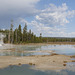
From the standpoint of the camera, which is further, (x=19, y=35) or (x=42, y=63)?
(x=19, y=35)

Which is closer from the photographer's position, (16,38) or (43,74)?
(43,74)

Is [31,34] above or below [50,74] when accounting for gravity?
above

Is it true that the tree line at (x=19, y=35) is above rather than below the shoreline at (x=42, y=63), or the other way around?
above

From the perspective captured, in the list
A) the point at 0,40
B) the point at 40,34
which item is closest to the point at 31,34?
the point at 40,34

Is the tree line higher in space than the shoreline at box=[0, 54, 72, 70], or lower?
higher

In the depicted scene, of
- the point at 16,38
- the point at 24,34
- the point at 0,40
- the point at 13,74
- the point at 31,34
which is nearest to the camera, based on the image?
the point at 13,74

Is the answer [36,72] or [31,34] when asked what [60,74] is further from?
[31,34]

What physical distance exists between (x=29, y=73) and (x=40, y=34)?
115 m

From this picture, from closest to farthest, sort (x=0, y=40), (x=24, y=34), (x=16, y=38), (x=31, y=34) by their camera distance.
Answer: (x=0, y=40) → (x=16, y=38) → (x=24, y=34) → (x=31, y=34)

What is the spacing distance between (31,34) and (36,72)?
10059cm

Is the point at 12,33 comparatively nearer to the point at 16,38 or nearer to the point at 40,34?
the point at 16,38

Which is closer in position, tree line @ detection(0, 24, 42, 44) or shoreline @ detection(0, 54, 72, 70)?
shoreline @ detection(0, 54, 72, 70)

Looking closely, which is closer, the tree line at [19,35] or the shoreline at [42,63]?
the shoreline at [42,63]

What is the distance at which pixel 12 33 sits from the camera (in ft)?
325
